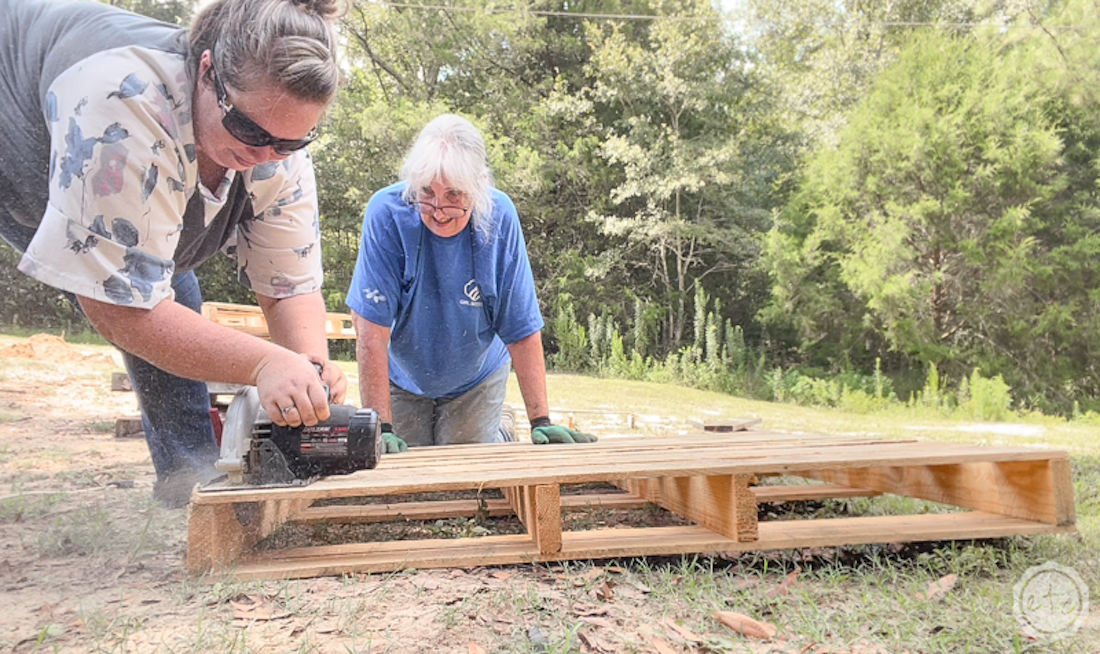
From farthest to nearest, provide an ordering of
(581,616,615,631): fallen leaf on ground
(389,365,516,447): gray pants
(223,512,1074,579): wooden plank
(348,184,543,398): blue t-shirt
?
(389,365,516,447): gray pants < (348,184,543,398): blue t-shirt < (223,512,1074,579): wooden plank < (581,616,615,631): fallen leaf on ground

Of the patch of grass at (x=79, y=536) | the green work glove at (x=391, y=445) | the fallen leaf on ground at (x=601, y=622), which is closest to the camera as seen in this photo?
the fallen leaf on ground at (x=601, y=622)

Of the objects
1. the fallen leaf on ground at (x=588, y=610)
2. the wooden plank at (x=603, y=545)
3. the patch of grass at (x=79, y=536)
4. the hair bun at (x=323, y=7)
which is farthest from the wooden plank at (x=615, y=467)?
the hair bun at (x=323, y=7)

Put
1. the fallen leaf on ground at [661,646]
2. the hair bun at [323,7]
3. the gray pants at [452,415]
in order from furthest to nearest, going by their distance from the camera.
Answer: the gray pants at [452,415], the hair bun at [323,7], the fallen leaf on ground at [661,646]

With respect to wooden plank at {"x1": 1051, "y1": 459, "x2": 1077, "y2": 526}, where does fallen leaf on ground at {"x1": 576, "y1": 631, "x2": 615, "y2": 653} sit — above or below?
below

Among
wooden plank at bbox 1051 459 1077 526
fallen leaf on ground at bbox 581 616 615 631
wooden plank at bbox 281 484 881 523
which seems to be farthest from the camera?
wooden plank at bbox 281 484 881 523

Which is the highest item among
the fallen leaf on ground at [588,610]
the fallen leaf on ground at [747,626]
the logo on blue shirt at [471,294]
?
the logo on blue shirt at [471,294]

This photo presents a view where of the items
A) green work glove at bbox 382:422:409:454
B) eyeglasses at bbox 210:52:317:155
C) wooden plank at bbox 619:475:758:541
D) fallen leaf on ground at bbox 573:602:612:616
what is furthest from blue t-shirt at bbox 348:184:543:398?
fallen leaf on ground at bbox 573:602:612:616

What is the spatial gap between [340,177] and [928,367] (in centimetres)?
881

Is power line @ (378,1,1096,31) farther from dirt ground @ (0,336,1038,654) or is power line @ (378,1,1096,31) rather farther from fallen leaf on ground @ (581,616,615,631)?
fallen leaf on ground @ (581,616,615,631)

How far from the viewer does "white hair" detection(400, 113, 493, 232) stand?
90.3 inches

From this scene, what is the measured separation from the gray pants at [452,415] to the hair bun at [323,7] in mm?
1619

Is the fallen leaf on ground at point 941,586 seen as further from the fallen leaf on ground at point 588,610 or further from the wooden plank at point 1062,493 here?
the fallen leaf on ground at point 588,610

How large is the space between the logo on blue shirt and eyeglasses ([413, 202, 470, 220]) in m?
0.27

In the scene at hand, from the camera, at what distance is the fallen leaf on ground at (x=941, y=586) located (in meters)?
1.59
